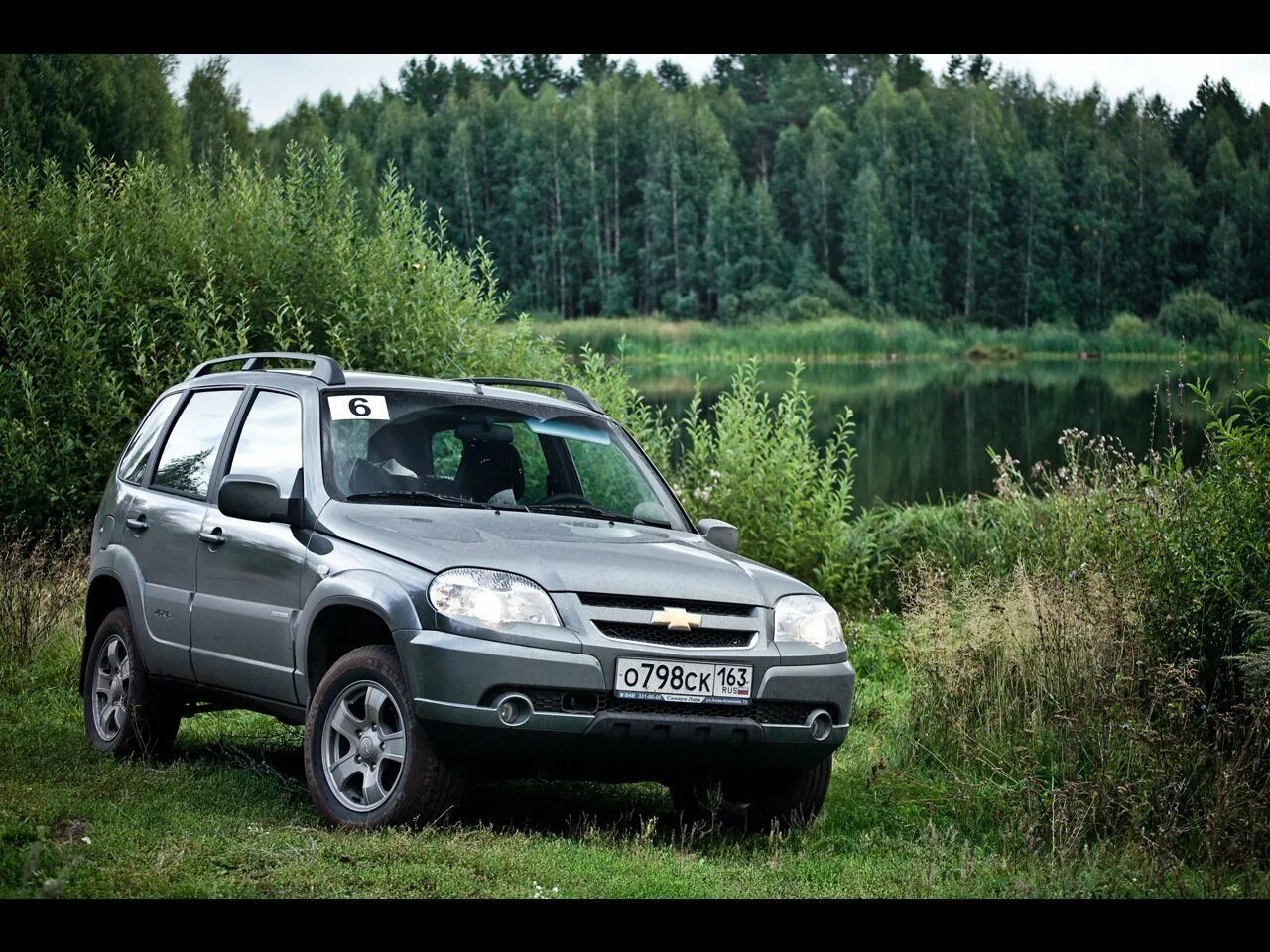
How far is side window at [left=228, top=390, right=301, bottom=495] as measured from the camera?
8.00 m

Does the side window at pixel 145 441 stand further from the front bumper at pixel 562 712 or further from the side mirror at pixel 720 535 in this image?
the front bumper at pixel 562 712

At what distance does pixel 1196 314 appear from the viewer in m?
70.1

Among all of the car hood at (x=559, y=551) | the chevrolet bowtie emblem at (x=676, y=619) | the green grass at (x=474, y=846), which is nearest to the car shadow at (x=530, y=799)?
the green grass at (x=474, y=846)

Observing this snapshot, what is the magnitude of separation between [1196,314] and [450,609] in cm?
6804

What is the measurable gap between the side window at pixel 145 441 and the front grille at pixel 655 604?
3583 millimetres

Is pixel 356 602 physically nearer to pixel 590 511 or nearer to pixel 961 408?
pixel 590 511

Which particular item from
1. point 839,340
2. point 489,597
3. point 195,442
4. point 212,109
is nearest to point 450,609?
point 489,597

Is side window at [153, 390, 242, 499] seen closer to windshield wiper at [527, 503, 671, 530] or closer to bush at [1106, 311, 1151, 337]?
windshield wiper at [527, 503, 671, 530]

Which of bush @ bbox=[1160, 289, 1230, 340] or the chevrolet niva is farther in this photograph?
bush @ bbox=[1160, 289, 1230, 340]

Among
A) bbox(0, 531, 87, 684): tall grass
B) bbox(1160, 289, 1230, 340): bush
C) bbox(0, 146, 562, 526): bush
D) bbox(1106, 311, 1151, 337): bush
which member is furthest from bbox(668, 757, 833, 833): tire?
bbox(1106, 311, 1151, 337): bush

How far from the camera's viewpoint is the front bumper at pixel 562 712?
6.58 metres

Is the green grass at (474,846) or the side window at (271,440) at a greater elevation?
the side window at (271,440)

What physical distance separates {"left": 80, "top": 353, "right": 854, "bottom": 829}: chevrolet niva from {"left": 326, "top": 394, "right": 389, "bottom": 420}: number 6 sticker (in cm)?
1
